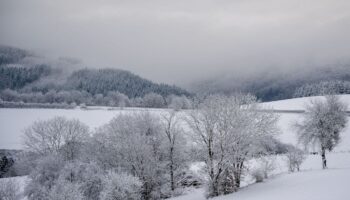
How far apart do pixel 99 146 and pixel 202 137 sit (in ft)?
61.5

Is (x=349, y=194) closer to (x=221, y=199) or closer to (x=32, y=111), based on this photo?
(x=221, y=199)

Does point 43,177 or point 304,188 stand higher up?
point 304,188

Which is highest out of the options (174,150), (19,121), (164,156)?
(19,121)

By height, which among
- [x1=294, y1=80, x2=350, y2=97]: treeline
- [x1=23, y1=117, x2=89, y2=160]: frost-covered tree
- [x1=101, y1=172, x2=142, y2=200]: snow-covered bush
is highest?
[x1=294, y1=80, x2=350, y2=97]: treeline

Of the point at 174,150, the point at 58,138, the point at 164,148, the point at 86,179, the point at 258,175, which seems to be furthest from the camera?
the point at 58,138

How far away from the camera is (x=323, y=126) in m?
43.0

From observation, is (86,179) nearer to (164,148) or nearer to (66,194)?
(66,194)

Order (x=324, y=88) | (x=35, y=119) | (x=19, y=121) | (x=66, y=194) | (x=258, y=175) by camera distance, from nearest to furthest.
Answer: (x=66, y=194) < (x=258, y=175) < (x=19, y=121) < (x=35, y=119) < (x=324, y=88)

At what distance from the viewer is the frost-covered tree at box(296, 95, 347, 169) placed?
42656 millimetres

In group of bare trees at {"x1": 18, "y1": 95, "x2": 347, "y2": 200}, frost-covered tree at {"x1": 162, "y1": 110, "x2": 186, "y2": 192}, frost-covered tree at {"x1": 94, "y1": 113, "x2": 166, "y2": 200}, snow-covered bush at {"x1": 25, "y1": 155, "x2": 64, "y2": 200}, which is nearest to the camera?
group of bare trees at {"x1": 18, "y1": 95, "x2": 347, "y2": 200}

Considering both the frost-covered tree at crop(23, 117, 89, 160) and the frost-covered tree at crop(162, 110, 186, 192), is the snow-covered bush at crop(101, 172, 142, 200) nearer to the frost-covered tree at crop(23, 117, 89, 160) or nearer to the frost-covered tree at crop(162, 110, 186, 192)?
the frost-covered tree at crop(162, 110, 186, 192)

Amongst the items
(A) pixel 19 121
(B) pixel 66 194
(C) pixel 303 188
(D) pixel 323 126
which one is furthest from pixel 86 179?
(A) pixel 19 121

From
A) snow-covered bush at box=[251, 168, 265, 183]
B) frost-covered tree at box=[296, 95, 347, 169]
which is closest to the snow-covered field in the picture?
frost-covered tree at box=[296, 95, 347, 169]

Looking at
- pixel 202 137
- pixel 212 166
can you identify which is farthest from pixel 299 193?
pixel 202 137
